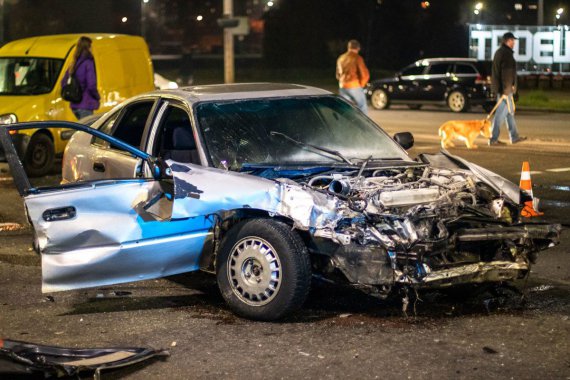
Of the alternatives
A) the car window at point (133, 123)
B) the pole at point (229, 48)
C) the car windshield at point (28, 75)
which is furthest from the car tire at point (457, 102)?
the car window at point (133, 123)

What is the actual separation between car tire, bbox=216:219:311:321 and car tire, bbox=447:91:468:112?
21962 mm

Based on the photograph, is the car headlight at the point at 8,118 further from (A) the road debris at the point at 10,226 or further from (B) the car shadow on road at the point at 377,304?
(B) the car shadow on road at the point at 377,304

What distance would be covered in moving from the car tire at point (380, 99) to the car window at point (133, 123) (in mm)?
21897

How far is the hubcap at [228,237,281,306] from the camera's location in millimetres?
6492

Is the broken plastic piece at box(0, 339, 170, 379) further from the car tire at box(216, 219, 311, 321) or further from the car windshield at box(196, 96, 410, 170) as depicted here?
the car windshield at box(196, 96, 410, 170)

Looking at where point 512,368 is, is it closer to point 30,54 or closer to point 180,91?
point 180,91

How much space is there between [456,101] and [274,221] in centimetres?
2227

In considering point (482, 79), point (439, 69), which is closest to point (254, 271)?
point (482, 79)

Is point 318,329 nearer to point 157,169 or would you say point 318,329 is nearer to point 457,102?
point 157,169

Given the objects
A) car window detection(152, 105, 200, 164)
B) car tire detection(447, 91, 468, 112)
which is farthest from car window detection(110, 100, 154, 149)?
car tire detection(447, 91, 468, 112)

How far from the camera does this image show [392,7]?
6906cm

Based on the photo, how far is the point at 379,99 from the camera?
30266 mm

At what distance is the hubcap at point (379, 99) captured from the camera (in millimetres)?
30109

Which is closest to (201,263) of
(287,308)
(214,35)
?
(287,308)
